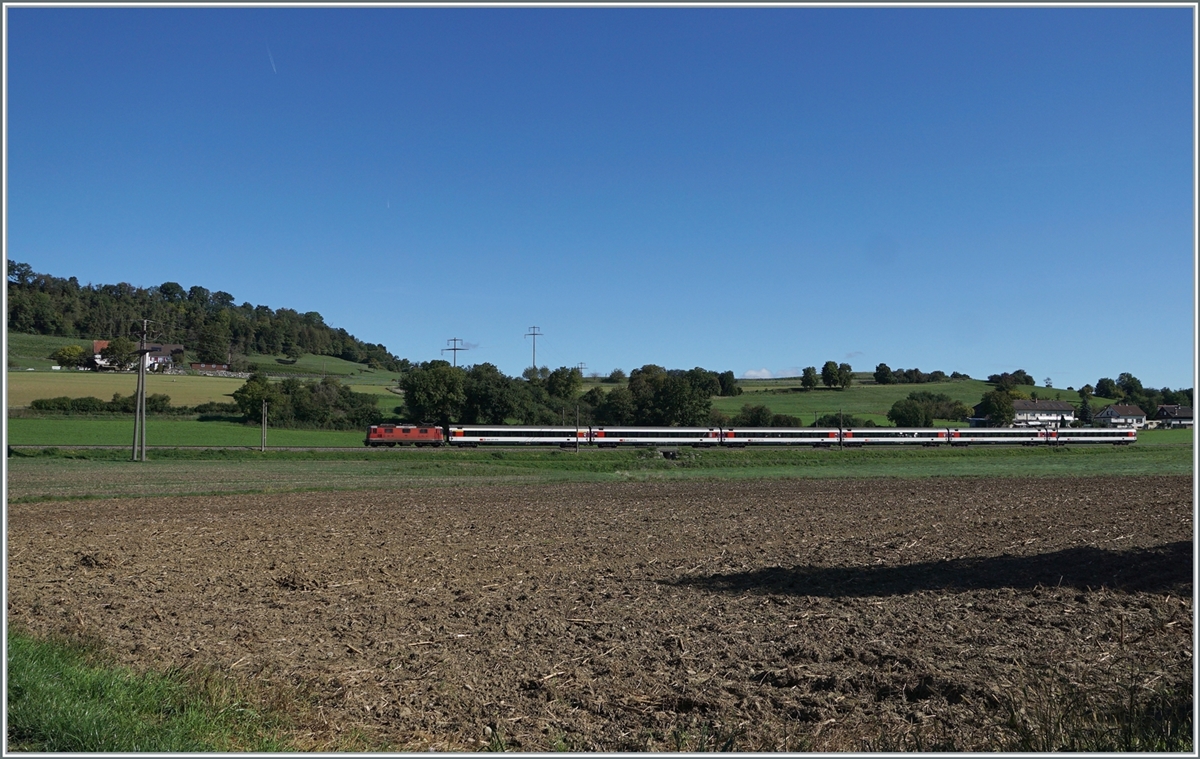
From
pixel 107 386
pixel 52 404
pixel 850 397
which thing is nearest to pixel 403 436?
pixel 52 404

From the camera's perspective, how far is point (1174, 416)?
396 ft

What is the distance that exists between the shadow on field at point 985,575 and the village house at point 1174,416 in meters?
127

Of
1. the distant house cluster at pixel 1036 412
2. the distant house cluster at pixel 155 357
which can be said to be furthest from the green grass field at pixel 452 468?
the distant house cluster at pixel 1036 412

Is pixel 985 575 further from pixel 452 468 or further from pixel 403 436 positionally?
pixel 403 436

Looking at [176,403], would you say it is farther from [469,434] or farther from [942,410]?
[942,410]

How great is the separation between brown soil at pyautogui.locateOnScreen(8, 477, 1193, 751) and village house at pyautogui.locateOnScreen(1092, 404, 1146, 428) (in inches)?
4248

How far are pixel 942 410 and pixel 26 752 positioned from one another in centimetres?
12562

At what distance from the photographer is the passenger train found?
7331 centimetres

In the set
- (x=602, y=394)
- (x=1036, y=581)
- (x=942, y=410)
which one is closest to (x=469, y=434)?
(x=602, y=394)

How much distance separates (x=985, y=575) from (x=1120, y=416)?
122330 mm

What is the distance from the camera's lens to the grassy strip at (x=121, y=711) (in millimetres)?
5910

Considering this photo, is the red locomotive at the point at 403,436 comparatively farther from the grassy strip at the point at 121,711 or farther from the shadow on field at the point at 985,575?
the grassy strip at the point at 121,711

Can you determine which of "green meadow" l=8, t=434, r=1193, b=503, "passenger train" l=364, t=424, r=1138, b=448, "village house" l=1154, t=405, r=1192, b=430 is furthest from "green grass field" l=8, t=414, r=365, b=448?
"village house" l=1154, t=405, r=1192, b=430

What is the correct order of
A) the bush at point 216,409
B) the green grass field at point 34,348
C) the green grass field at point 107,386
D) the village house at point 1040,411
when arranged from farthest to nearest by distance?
the village house at point 1040,411, the green grass field at point 34,348, the bush at point 216,409, the green grass field at point 107,386
